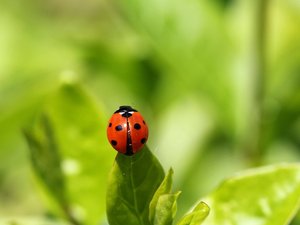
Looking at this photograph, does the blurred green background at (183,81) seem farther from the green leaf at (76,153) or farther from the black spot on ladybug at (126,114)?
the black spot on ladybug at (126,114)

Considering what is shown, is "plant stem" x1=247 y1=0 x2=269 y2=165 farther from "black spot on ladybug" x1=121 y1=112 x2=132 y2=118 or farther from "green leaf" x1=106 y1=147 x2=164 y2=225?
"green leaf" x1=106 y1=147 x2=164 y2=225

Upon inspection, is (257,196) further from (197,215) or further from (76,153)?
(76,153)

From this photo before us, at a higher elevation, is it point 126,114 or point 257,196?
point 126,114

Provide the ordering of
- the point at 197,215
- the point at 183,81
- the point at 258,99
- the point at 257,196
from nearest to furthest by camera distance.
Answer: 1. the point at 197,215
2. the point at 257,196
3. the point at 258,99
4. the point at 183,81

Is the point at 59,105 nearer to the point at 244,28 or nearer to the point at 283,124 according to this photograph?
the point at 283,124

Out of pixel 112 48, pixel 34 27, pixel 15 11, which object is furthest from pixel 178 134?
pixel 15 11

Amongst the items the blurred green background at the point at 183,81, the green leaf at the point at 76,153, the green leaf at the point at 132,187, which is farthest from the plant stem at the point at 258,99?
the green leaf at the point at 132,187

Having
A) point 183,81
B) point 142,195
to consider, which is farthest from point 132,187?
point 183,81
